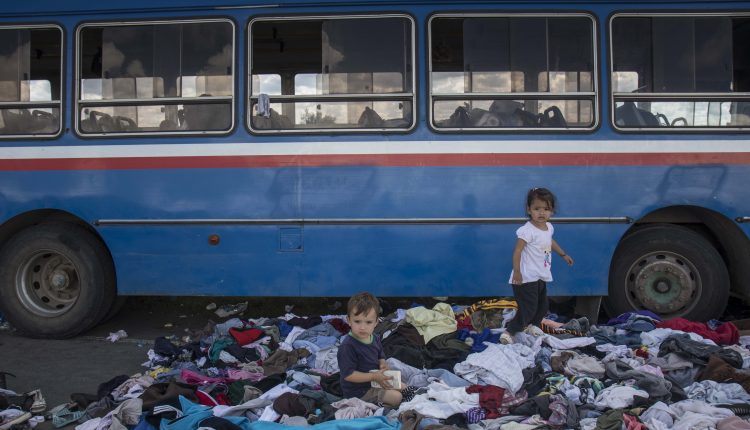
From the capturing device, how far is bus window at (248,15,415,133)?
5773 millimetres

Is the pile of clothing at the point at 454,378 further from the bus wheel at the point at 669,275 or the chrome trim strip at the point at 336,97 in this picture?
the chrome trim strip at the point at 336,97

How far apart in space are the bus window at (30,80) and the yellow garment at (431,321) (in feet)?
11.9

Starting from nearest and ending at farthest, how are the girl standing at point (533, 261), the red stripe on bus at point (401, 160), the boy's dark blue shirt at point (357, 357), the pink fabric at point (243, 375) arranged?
the boy's dark blue shirt at point (357, 357)
the pink fabric at point (243, 375)
the girl standing at point (533, 261)
the red stripe on bus at point (401, 160)

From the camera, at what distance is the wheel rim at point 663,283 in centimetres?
579

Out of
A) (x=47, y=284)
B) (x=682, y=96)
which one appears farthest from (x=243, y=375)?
(x=682, y=96)

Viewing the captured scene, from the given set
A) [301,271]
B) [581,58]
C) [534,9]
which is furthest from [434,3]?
[301,271]

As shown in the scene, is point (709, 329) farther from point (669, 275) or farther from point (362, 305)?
point (362, 305)

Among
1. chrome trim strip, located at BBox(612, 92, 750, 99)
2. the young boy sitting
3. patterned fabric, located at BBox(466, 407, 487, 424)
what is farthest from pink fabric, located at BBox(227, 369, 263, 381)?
chrome trim strip, located at BBox(612, 92, 750, 99)

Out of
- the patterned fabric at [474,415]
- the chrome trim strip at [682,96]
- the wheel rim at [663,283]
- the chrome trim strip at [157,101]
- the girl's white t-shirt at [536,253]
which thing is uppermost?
the chrome trim strip at [157,101]

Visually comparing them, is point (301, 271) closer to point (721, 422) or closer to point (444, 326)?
point (444, 326)

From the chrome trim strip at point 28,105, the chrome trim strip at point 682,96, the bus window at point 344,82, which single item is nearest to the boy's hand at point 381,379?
the bus window at point 344,82

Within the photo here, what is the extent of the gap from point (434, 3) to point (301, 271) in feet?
8.52

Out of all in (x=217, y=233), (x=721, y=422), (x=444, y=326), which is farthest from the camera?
(x=217, y=233)

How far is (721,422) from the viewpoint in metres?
3.70
